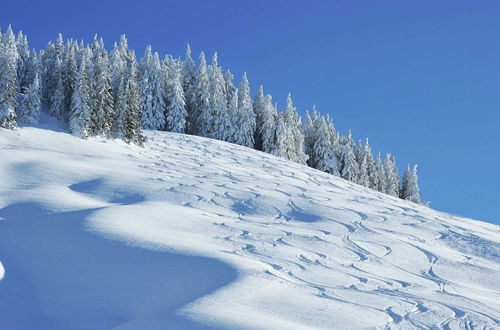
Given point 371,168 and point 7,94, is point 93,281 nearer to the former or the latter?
point 7,94

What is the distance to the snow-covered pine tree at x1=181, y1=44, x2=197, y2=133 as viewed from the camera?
55650 mm

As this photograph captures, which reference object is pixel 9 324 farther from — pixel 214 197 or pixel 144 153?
pixel 144 153

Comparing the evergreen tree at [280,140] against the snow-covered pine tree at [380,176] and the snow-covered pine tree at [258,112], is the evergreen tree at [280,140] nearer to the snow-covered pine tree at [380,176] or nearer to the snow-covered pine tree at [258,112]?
the snow-covered pine tree at [258,112]

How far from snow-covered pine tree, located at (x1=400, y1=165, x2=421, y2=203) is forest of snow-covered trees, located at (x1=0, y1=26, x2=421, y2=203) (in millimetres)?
137

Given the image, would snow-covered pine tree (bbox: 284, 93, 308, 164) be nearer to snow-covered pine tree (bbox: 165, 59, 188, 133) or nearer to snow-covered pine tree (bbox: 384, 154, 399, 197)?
snow-covered pine tree (bbox: 165, 59, 188, 133)

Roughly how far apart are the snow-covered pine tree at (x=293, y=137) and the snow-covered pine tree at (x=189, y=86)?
11.1 m

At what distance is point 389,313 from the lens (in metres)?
8.20

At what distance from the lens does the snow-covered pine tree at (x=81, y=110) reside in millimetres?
28297

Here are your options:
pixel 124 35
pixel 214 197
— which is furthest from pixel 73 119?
pixel 124 35

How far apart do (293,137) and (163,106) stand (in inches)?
592

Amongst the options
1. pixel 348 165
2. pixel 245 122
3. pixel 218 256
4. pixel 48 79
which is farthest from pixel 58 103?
pixel 348 165

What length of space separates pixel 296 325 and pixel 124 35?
64.1 m

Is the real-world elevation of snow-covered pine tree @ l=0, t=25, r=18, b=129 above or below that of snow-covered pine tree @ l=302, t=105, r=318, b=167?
below

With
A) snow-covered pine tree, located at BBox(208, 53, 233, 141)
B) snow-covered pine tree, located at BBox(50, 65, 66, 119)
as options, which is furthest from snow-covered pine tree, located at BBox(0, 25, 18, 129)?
snow-covered pine tree, located at BBox(208, 53, 233, 141)
